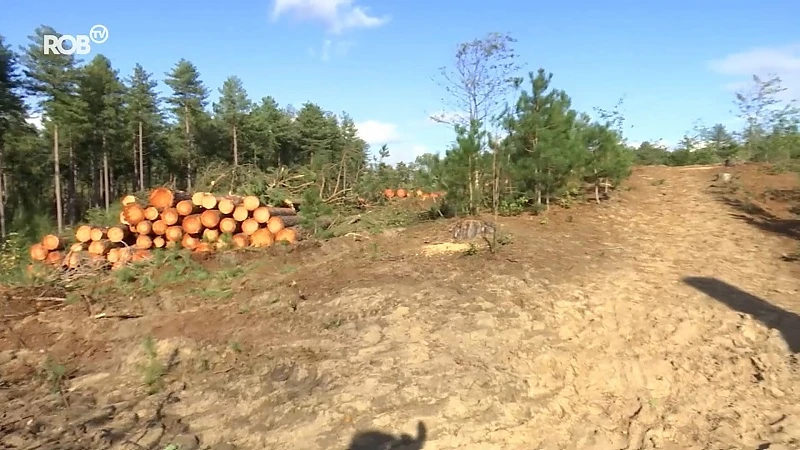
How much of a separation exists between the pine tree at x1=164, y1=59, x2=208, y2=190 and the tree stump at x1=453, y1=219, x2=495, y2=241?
80.8ft

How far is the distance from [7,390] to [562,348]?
4.24 m

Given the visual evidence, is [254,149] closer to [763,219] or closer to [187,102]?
[187,102]

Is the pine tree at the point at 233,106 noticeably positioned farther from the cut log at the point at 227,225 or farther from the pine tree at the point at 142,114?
the cut log at the point at 227,225

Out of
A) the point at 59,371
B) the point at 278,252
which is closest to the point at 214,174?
the point at 278,252

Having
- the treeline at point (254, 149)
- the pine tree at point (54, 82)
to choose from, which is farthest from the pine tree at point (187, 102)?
the pine tree at point (54, 82)

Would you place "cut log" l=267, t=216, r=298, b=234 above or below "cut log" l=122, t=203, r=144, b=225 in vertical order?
below

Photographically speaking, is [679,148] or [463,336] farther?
[679,148]

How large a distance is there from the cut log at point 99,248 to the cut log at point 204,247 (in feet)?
4.40

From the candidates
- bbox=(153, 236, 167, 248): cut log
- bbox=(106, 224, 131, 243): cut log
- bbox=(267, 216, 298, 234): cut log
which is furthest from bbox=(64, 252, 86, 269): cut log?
bbox=(267, 216, 298, 234): cut log

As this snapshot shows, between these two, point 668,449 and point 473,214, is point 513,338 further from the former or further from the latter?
point 473,214

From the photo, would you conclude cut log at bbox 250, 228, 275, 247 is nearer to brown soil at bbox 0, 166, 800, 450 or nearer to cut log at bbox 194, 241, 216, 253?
cut log at bbox 194, 241, 216, 253

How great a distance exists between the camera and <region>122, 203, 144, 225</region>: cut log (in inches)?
348

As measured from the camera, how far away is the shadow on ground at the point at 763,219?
9070mm

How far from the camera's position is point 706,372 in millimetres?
4547
